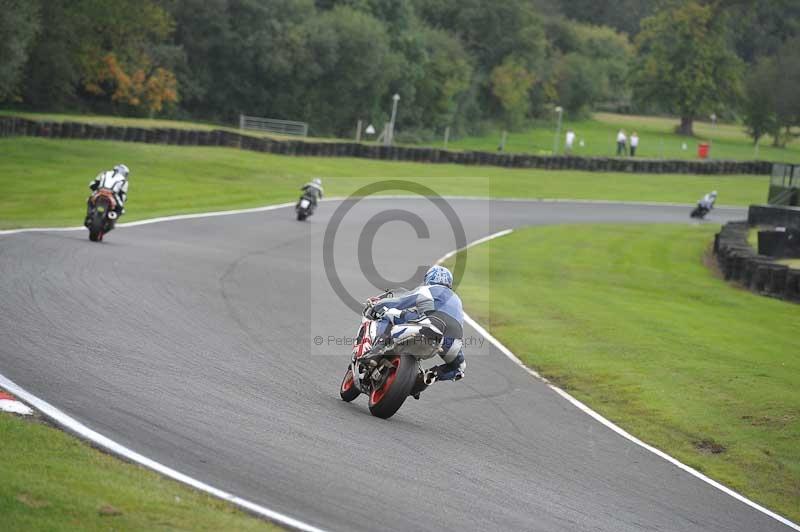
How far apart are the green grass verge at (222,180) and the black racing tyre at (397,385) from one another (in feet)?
43.1

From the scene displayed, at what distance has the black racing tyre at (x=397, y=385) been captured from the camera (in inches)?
406

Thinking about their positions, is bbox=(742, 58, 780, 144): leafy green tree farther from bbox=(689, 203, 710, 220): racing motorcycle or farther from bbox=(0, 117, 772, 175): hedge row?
bbox=(689, 203, 710, 220): racing motorcycle

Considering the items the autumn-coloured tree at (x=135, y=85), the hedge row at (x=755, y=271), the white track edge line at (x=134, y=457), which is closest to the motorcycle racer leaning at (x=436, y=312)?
the white track edge line at (x=134, y=457)

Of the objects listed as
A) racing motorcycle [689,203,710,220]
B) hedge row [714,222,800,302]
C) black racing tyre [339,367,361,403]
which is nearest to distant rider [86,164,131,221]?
black racing tyre [339,367,361,403]

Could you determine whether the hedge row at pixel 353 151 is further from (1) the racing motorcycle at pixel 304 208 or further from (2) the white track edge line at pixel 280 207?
(1) the racing motorcycle at pixel 304 208

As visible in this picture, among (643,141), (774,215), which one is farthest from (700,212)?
(643,141)

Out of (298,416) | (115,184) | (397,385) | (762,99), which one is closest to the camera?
(298,416)

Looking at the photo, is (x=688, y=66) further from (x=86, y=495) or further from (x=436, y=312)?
(x=86, y=495)

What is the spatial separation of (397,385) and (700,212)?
37566 mm

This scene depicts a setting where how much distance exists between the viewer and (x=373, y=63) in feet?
228

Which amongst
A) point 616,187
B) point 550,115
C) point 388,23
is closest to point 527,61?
point 550,115

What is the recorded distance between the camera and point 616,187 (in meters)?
55.7

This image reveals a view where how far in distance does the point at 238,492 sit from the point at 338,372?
565 centimetres

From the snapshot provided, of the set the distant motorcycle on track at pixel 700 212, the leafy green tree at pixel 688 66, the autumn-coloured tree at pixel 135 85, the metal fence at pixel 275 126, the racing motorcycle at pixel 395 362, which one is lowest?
the racing motorcycle at pixel 395 362
